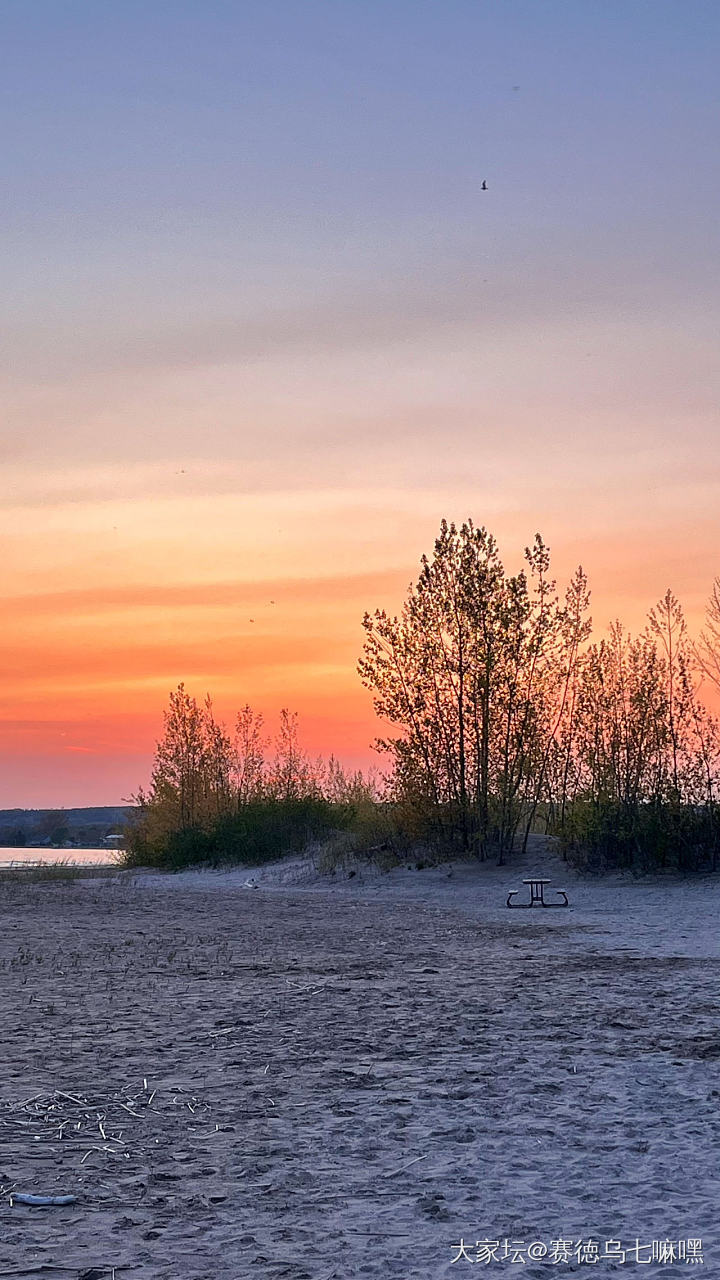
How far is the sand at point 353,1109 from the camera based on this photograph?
4.46 m

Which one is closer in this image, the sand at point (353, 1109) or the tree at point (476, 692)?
the sand at point (353, 1109)

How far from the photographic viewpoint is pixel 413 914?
64.6 feet

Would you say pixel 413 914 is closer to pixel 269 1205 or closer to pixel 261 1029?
pixel 261 1029

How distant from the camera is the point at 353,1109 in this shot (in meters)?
6.27

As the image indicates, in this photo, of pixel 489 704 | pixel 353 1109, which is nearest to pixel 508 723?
pixel 489 704

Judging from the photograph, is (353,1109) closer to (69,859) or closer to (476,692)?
(476,692)


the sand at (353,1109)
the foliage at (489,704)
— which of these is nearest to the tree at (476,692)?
the foliage at (489,704)

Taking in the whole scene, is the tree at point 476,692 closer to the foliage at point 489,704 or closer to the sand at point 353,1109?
the foliage at point 489,704

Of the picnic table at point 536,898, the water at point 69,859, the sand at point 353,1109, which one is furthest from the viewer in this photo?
the water at point 69,859

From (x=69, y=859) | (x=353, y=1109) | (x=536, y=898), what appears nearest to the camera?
(x=353, y=1109)

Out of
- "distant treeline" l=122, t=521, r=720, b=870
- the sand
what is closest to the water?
"distant treeline" l=122, t=521, r=720, b=870

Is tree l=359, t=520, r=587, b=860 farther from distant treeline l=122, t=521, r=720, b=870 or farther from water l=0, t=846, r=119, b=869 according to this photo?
water l=0, t=846, r=119, b=869

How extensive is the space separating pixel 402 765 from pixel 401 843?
84.3 inches

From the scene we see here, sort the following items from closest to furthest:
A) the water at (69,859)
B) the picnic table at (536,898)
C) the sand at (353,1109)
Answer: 1. the sand at (353,1109)
2. the picnic table at (536,898)
3. the water at (69,859)
